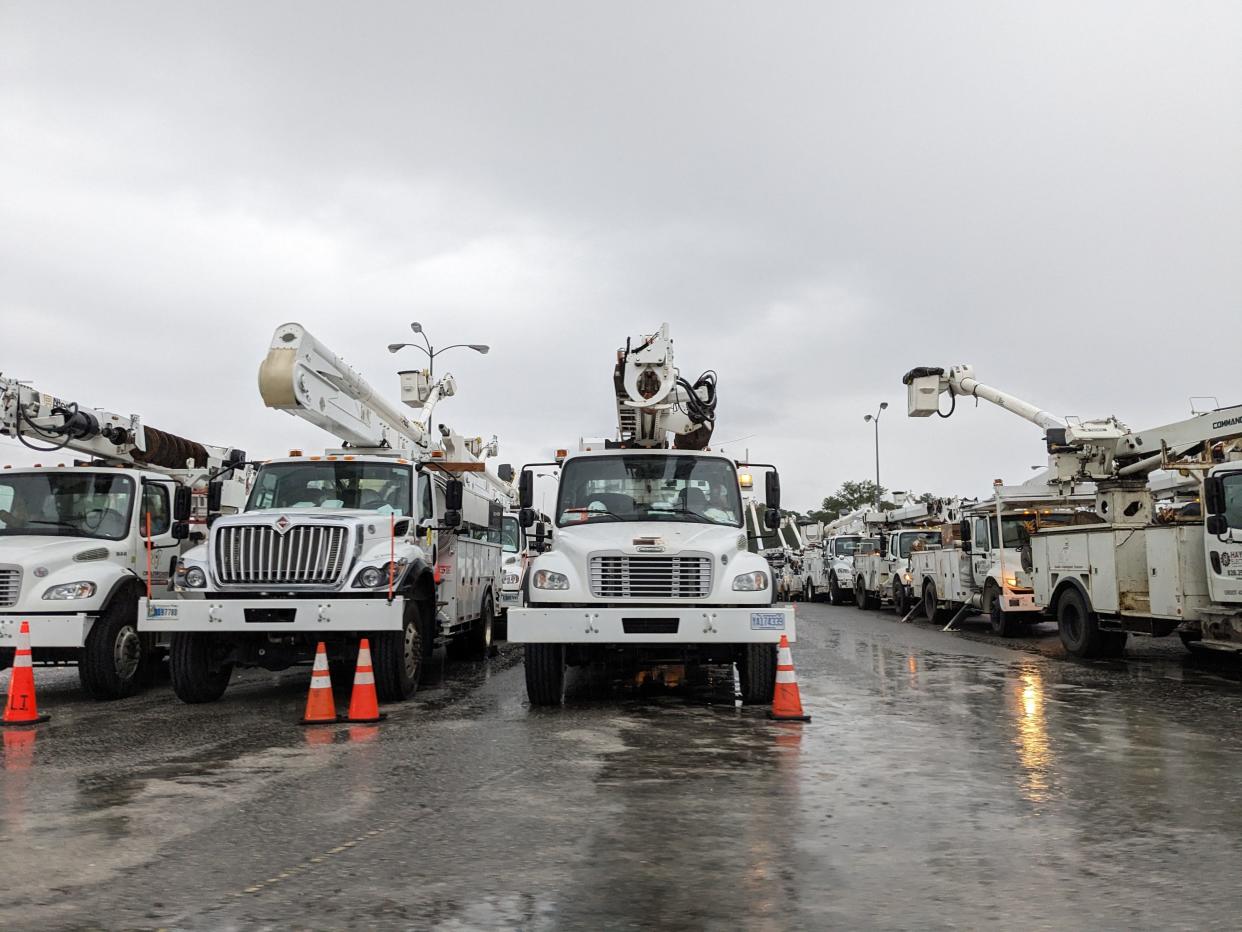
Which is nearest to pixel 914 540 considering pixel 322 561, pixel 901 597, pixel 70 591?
pixel 901 597

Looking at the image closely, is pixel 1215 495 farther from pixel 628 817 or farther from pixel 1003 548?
pixel 628 817

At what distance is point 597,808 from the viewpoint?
18.5 ft

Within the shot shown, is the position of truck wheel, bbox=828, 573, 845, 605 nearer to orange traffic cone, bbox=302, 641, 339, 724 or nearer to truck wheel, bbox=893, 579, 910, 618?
truck wheel, bbox=893, 579, 910, 618

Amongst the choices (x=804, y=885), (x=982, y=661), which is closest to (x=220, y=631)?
Answer: (x=804, y=885)

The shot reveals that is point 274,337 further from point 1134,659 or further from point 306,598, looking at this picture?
point 1134,659

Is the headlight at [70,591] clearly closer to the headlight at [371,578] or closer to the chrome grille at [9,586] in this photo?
the chrome grille at [9,586]

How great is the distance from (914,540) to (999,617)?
759cm

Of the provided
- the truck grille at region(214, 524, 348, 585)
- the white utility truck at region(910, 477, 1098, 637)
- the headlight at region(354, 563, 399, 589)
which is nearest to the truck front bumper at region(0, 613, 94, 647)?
the truck grille at region(214, 524, 348, 585)

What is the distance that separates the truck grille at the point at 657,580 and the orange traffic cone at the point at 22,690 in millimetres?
4876

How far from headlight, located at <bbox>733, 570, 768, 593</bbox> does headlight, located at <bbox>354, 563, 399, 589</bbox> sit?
3218mm

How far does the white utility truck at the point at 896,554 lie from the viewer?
2678 centimetres

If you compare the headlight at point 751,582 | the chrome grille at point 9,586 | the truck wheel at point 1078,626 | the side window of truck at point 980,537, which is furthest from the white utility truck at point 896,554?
the chrome grille at point 9,586

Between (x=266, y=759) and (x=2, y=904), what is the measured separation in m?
3.01

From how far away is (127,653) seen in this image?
10422 mm
